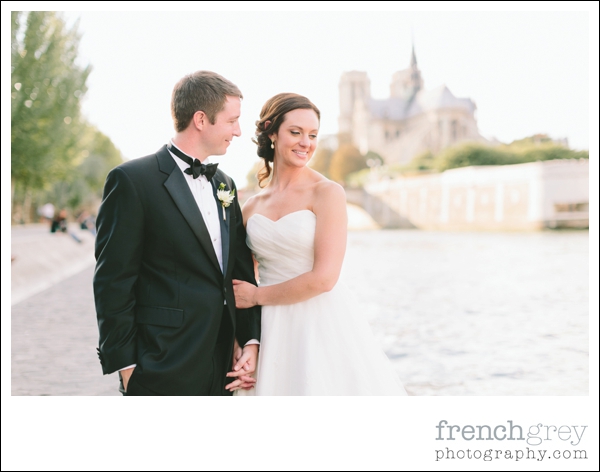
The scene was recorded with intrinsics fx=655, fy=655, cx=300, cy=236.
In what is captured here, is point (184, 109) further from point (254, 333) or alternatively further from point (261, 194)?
point (254, 333)

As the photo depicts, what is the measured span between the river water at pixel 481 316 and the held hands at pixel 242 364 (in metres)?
4.09

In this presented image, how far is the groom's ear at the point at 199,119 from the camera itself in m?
2.33

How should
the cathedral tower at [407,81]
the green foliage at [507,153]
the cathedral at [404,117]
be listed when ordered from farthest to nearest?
1. the cathedral tower at [407,81]
2. the cathedral at [404,117]
3. the green foliage at [507,153]

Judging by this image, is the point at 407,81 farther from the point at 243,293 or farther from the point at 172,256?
the point at 172,256

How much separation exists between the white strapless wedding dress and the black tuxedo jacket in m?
0.37

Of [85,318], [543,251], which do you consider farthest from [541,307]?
[543,251]

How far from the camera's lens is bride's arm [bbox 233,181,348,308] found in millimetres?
2574

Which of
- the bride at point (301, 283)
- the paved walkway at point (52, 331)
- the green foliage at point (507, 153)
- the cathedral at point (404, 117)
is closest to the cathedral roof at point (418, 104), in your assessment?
the cathedral at point (404, 117)

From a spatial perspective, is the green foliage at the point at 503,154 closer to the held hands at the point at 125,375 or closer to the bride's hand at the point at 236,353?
the bride's hand at the point at 236,353

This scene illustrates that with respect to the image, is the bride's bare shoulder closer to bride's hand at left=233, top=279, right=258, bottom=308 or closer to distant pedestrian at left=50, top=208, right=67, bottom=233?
bride's hand at left=233, top=279, right=258, bottom=308

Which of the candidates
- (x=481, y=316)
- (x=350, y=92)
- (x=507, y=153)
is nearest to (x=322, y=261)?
(x=481, y=316)

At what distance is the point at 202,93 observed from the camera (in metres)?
2.31

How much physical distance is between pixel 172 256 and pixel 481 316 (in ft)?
40.2

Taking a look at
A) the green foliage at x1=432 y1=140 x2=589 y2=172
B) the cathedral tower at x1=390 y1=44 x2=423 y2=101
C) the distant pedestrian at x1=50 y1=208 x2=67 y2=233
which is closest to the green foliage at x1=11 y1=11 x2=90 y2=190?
the distant pedestrian at x1=50 y1=208 x2=67 y2=233
